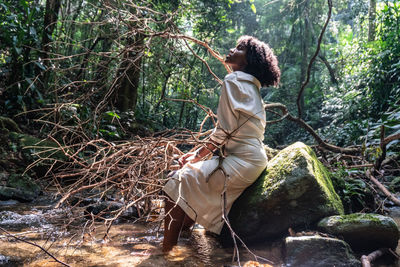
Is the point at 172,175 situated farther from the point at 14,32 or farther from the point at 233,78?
the point at 14,32

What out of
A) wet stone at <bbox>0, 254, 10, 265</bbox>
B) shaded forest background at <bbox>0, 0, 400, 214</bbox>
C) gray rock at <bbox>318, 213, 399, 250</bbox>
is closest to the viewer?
wet stone at <bbox>0, 254, 10, 265</bbox>

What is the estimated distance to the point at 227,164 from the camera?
8.10 ft

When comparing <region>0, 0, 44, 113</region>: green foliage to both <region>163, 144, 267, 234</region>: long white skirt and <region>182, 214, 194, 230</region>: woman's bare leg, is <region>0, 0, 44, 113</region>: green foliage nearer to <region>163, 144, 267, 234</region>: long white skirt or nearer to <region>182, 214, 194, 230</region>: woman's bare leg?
<region>182, 214, 194, 230</region>: woman's bare leg

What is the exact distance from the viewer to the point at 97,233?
9.79ft

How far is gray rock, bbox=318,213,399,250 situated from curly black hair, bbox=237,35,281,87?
1294mm

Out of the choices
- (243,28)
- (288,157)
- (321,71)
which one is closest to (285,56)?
(321,71)

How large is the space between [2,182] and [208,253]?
3.48 meters

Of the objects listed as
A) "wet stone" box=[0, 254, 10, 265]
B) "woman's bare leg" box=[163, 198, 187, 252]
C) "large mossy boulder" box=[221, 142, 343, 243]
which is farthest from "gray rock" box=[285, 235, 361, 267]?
"wet stone" box=[0, 254, 10, 265]

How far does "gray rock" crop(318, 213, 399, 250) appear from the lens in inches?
90.9

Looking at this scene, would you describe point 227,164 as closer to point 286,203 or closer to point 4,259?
point 286,203

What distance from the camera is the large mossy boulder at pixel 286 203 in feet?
8.23

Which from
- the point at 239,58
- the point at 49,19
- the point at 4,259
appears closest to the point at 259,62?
the point at 239,58

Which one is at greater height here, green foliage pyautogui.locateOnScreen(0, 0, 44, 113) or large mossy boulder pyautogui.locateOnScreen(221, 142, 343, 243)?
green foliage pyautogui.locateOnScreen(0, 0, 44, 113)

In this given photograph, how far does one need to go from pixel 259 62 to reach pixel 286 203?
1200 millimetres
